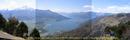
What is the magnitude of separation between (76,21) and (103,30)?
797mm

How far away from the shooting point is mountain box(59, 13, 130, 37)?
8704 mm

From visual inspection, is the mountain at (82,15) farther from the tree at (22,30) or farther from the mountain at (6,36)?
the mountain at (6,36)

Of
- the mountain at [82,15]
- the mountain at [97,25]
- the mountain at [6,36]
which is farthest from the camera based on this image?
the mountain at [97,25]

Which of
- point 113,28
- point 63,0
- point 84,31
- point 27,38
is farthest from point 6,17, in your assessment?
point 113,28

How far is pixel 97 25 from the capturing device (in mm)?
8789

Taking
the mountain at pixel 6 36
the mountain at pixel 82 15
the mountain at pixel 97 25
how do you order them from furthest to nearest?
the mountain at pixel 97 25
the mountain at pixel 82 15
the mountain at pixel 6 36

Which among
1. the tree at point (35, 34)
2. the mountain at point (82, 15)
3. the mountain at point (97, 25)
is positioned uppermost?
the mountain at point (82, 15)

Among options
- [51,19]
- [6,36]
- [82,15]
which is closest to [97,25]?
[82,15]

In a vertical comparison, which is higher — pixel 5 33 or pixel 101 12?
pixel 101 12

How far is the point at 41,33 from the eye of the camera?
29.0 feet

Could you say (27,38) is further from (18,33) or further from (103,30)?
(103,30)

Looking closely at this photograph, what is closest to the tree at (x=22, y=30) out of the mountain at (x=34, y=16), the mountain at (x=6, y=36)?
the mountain at (x=34, y=16)

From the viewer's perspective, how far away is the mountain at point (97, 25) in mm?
8704

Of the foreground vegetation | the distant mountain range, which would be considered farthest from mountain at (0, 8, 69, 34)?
the foreground vegetation
